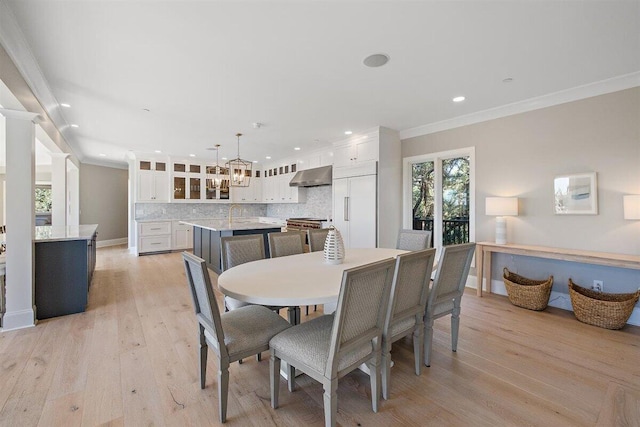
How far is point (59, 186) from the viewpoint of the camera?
5.27m

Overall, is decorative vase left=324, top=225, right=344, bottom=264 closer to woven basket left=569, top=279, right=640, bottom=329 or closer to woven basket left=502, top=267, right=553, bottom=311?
woven basket left=502, top=267, right=553, bottom=311

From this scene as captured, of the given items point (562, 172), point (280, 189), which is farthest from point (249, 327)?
point (280, 189)

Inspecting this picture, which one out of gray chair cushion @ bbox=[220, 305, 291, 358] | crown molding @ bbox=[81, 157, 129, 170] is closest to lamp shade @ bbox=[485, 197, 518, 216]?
gray chair cushion @ bbox=[220, 305, 291, 358]

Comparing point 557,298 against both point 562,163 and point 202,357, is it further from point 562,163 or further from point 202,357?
point 202,357

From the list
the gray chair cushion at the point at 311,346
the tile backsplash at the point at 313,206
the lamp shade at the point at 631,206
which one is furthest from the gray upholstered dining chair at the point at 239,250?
the tile backsplash at the point at 313,206

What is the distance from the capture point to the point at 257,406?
68.1 inches

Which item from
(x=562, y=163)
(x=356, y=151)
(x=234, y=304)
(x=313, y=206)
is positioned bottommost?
(x=234, y=304)

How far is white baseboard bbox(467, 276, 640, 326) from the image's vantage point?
2.84m

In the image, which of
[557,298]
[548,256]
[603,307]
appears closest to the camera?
[603,307]

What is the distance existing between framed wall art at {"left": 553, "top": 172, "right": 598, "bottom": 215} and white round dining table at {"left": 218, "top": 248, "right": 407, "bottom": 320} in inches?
96.6

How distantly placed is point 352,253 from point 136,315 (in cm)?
247

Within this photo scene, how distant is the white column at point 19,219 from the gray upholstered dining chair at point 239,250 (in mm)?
2062

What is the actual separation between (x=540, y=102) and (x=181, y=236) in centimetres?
756

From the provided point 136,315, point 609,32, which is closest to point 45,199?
point 136,315
